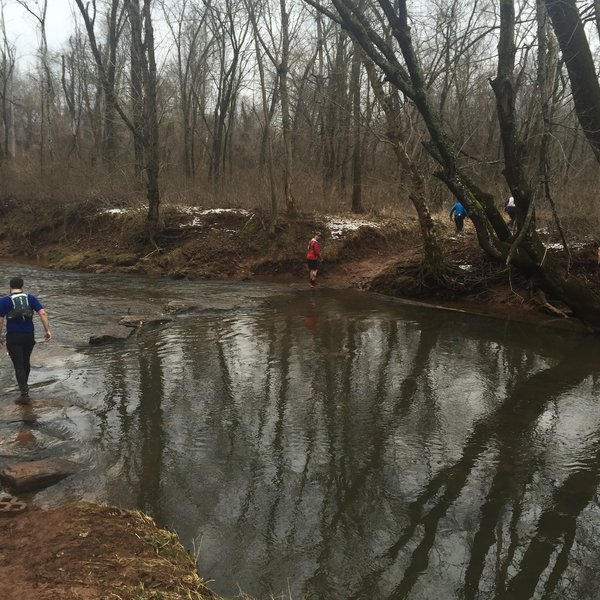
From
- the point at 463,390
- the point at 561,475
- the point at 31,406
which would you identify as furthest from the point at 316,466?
the point at 31,406

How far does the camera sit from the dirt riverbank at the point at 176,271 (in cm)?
422

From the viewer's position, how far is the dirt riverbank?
422 centimetres

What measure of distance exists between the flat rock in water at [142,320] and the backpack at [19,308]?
495 cm

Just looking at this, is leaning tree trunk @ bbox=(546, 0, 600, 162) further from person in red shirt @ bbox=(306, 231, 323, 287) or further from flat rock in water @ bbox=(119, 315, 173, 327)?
person in red shirt @ bbox=(306, 231, 323, 287)

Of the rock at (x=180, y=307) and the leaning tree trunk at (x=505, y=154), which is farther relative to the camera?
the rock at (x=180, y=307)

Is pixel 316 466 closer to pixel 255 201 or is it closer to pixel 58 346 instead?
pixel 58 346

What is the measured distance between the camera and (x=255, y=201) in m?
24.8

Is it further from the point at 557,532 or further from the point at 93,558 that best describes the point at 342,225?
the point at 93,558

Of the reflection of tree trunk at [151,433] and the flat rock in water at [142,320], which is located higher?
the flat rock in water at [142,320]

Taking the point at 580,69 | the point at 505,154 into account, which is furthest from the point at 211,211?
the point at 580,69

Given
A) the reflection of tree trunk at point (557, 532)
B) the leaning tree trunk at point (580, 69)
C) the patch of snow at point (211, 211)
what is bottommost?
the reflection of tree trunk at point (557, 532)

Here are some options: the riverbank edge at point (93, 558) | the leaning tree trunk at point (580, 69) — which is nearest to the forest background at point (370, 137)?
the leaning tree trunk at point (580, 69)

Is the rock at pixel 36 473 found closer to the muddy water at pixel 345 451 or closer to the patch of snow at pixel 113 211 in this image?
the muddy water at pixel 345 451

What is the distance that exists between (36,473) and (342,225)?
18194 millimetres
